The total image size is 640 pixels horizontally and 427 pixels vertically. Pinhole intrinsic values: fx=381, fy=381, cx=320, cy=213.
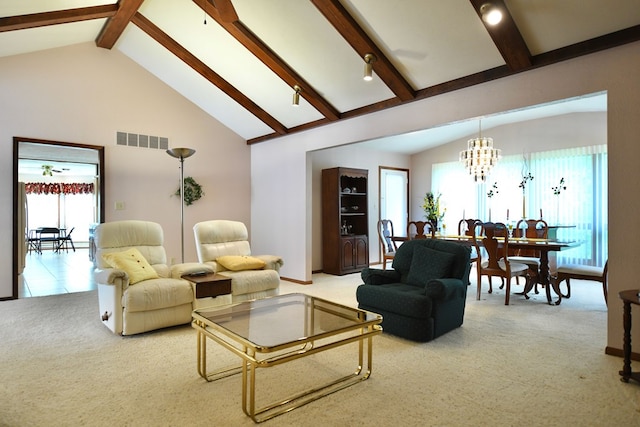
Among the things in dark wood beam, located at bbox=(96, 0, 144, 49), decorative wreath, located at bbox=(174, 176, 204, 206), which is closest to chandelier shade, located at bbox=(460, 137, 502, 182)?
decorative wreath, located at bbox=(174, 176, 204, 206)

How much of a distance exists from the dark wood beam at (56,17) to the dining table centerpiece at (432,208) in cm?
626

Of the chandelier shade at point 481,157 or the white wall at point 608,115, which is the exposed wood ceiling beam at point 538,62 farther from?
the chandelier shade at point 481,157

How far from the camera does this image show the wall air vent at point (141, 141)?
223 inches

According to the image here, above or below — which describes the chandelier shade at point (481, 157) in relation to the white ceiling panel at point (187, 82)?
below

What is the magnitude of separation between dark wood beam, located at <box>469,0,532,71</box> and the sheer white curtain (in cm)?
399

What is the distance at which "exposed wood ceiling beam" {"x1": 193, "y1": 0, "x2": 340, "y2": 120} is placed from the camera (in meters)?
4.22

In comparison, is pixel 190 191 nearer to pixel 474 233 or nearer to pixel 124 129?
pixel 124 129

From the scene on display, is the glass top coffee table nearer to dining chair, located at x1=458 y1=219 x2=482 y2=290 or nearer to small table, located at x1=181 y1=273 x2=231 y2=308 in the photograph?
small table, located at x1=181 y1=273 x2=231 y2=308

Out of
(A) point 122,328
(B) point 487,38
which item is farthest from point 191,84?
(B) point 487,38

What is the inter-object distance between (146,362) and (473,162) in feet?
17.3

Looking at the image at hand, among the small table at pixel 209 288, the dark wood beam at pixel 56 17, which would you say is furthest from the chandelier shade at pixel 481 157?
the dark wood beam at pixel 56 17

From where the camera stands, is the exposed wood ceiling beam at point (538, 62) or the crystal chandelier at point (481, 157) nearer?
the exposed wood ceiling beam at point (538, 62)

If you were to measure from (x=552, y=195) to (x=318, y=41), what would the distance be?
5150 mm

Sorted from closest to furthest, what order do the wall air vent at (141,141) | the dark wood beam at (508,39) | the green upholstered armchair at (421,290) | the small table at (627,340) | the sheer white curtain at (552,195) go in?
the small table at (627,340), the dark wood beam at (508,39), the green upholstered armchair at (421,290), the wall air vent at (141,141), the sheer white curtain at (552,195)
